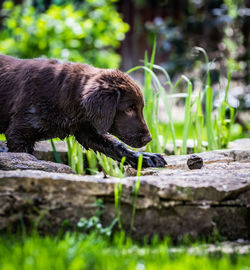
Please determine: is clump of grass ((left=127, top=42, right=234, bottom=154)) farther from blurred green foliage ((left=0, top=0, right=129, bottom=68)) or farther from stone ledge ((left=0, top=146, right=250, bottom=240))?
blurred green foliage ((left=0, top=0, right=129, bottom=68))

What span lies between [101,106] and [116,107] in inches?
8.6

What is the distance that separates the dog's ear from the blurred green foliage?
3.85 meters

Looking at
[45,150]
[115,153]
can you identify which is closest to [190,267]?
[115,153]

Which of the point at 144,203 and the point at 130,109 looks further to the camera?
the point at 130,109

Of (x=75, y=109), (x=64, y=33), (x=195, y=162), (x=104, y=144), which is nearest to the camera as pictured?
(x=195, y=162)

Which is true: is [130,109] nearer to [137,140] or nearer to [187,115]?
[137,140]

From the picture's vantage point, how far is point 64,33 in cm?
747

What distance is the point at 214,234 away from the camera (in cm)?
212

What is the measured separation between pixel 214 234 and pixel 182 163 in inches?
49.9

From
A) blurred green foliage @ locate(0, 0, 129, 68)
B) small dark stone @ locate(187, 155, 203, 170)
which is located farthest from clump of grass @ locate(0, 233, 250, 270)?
blurred green foliage @ locate(0, 0, 129, 68)

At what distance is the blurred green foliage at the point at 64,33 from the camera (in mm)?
7352

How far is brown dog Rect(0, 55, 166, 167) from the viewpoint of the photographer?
11.0 ft

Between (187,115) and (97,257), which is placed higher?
(97,257)

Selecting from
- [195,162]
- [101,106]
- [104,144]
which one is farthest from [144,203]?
[104,144]
